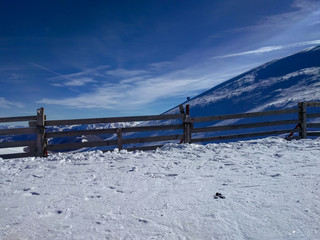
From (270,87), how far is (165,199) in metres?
83.8

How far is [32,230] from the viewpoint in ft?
7.80

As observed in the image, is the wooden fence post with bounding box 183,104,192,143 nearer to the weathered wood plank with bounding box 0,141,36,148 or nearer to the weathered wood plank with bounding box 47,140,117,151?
the weathered wood plank with bounding box 47,140,117,151

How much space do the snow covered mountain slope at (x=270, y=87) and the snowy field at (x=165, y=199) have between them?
4503cm

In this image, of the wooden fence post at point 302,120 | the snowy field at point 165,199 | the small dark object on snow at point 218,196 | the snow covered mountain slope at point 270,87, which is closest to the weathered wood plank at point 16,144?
the snowy field at point 165,199

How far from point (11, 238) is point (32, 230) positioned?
0.20 metres

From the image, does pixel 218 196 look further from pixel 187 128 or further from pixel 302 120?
pixel 302 120

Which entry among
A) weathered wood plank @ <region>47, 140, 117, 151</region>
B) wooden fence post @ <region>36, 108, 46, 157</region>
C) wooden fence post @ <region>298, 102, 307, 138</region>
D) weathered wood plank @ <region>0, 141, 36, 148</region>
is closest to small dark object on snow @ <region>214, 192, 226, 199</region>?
weathered wood plank @ <region>47, 140, 117, 151</region>

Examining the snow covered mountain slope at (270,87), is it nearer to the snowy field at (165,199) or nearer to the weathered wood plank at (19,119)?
the snowy field at (165,199)

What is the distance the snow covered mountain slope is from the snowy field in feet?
148

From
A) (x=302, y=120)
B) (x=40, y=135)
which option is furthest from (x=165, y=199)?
(x=302, y=120)

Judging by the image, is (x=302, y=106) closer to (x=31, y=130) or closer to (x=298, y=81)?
(x=31, y=130)

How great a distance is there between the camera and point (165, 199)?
3.17 meters

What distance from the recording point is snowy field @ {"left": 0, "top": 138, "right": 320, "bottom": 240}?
2.31m

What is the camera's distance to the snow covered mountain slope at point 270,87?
5891cm
